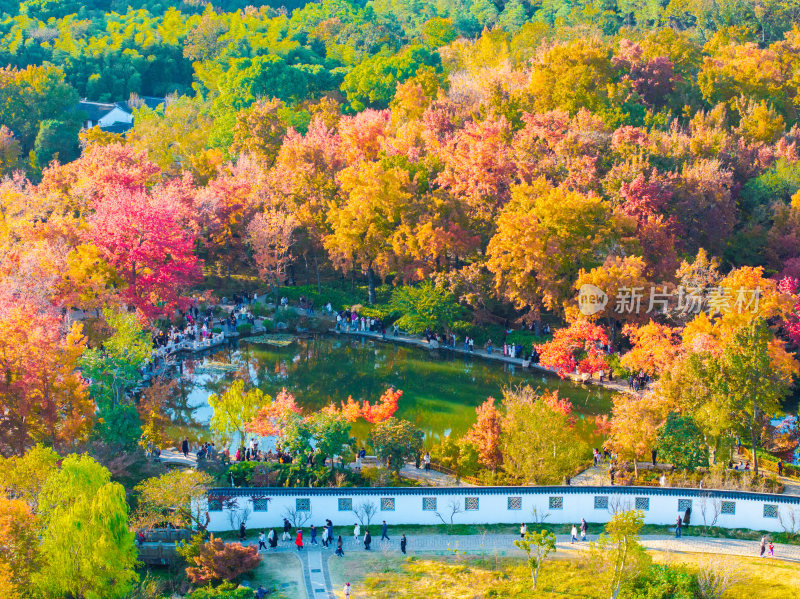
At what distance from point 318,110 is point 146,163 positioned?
14.9m

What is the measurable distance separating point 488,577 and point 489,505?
3.63 m

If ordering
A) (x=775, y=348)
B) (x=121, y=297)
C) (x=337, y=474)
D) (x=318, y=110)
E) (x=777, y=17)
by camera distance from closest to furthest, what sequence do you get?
(x=337, y=474) → (x=775, y=348) → (x=121, y=297) → (x=318, y=110) → (x=777, y=17)

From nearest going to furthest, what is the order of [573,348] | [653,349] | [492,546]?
[492,546] < [653,349] < [573,348]

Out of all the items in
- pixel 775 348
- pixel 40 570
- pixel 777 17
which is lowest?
pixel 40 570

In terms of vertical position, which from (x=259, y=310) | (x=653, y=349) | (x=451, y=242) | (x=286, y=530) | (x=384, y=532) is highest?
(x=451, y=242)

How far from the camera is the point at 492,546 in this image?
104 ft

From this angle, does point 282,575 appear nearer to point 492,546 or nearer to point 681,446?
point 492,546

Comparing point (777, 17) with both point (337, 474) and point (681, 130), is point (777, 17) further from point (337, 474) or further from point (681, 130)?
point (337, 474)

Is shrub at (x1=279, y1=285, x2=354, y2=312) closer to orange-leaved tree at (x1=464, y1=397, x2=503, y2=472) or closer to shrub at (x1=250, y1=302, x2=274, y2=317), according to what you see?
shrub at (x1=250, y1=302, x2=274, y2=317)

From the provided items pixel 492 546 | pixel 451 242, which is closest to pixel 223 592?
pixel 492 546

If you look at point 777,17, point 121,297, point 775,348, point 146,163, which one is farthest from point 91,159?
point 777,17

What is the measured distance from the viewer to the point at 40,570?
87.8 feet

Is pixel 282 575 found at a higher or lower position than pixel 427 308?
lower

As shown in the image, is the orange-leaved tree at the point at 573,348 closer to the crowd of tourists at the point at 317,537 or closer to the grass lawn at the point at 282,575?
the crowd of tourists at the point at 317,537
